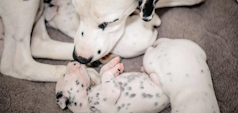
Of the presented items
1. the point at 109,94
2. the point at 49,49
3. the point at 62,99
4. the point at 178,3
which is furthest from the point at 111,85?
the point at 178,3

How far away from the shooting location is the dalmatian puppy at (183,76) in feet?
6.24

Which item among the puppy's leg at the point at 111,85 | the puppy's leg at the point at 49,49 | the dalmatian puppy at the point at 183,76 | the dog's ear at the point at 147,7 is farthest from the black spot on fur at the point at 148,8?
the puppy's leg at the point at 49,49

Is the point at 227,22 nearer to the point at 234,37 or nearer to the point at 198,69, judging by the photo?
the point at 234,37

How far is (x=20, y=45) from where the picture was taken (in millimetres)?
2197

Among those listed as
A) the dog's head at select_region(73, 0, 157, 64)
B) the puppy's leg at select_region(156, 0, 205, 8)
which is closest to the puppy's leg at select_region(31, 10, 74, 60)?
the dog's head at select_region(73, 0, 157, 64)

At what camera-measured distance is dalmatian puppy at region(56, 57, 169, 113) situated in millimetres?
1979

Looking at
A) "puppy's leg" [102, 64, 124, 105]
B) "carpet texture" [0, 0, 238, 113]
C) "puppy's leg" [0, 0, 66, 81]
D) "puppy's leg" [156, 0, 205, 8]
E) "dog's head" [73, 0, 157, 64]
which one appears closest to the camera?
"dog's head" [73, 0, 157, 64]

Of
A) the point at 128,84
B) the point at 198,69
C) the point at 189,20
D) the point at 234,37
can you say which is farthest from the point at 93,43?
the point at 234,37

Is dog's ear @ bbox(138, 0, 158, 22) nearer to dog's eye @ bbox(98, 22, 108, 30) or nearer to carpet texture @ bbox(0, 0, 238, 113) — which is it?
dog's eye @ bbox(98, 22, 108, 30)

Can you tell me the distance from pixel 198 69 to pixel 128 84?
55cm

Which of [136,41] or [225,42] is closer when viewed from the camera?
[136,41]

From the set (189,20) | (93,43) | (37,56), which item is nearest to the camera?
(93,43)

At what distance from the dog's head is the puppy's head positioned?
0.13 metres

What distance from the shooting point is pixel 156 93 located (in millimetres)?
2037
